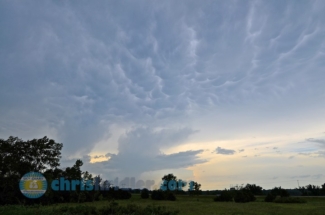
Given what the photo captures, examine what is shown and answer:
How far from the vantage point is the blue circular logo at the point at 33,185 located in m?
41.5

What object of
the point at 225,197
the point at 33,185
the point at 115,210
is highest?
the point at 33,185

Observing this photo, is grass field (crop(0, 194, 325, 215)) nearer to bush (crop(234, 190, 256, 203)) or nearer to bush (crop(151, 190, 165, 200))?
bush (crop(234, 190, 256, 203))

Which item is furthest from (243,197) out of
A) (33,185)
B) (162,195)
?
(33,185)

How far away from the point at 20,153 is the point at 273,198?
3747cm

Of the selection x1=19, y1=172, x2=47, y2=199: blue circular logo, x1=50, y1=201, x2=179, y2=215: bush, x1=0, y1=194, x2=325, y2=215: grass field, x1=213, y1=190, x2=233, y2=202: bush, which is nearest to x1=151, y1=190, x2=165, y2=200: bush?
x1=213, y1=190, x2=233, y2=202: bush

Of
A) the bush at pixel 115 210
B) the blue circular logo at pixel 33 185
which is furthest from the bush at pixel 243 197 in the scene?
the blue circular logo at pixel 33 185

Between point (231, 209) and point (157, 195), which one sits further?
point (157, 195)

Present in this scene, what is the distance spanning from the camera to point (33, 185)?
1651 inches

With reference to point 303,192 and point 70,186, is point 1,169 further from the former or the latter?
point 303,192

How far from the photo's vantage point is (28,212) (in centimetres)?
2055

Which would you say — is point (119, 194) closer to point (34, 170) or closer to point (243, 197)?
point (34, 170)

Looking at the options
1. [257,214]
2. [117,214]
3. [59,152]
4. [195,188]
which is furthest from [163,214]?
[195,188]

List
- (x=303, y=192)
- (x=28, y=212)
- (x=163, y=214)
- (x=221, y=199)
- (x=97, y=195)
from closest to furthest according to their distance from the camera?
(x=163, y=214)
(x=28, y=212)
(x=221, y=199)
(x=97, y=195)
(x=303, y=192)

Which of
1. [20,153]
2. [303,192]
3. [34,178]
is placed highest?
[20,153]
